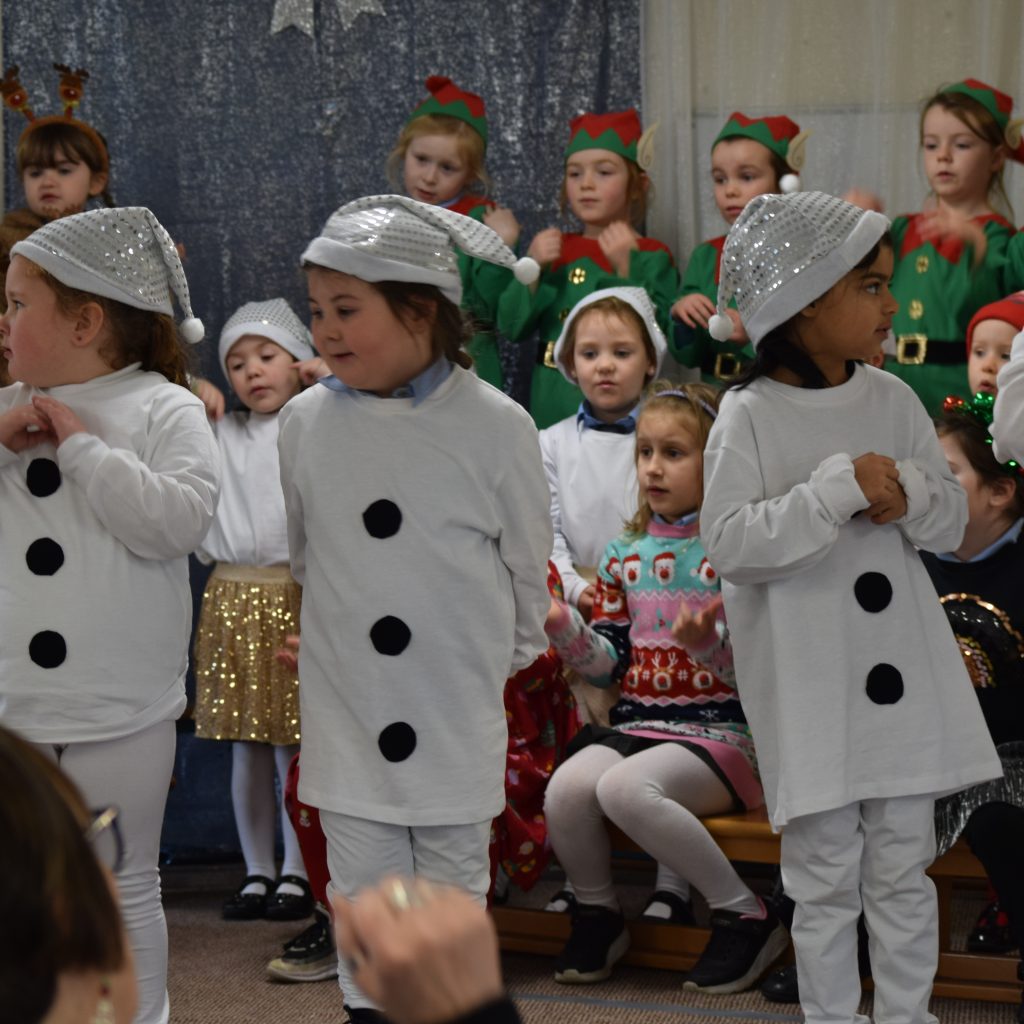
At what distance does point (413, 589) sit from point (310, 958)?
3.99 ft

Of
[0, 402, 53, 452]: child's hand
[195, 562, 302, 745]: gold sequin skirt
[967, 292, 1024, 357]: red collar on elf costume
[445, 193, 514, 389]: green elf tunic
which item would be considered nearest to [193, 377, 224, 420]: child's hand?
[195, 562, 302, 745]: gold sequin skirt

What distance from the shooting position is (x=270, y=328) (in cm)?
402

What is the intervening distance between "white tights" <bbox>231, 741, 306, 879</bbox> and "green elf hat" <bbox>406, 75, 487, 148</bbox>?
1.70m

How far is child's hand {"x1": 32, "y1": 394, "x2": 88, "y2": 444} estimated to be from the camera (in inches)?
93.7

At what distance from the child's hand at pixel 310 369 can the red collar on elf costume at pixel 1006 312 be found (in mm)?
1615

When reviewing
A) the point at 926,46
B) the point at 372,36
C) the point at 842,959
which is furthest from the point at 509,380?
the point at 842,959

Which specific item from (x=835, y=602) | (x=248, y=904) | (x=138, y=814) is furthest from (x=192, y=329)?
(x=248, y=904)

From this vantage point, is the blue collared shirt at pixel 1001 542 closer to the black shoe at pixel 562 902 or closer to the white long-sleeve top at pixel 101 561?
the black shoe at pixel 562 902

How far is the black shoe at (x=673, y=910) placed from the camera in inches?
128

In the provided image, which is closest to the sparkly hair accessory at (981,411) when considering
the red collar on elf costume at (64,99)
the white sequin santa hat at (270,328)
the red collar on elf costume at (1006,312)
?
the red collar on elf costume at (1006,312)

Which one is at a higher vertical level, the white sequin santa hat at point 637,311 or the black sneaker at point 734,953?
the white sequin santa hat at point 637,311

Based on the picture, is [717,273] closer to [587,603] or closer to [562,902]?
[587,603]

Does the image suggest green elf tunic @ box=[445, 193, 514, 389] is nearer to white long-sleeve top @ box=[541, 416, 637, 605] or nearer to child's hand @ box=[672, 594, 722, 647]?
white long-sleeve top @ box=[541, 416, 637, 605]

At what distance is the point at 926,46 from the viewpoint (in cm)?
404
